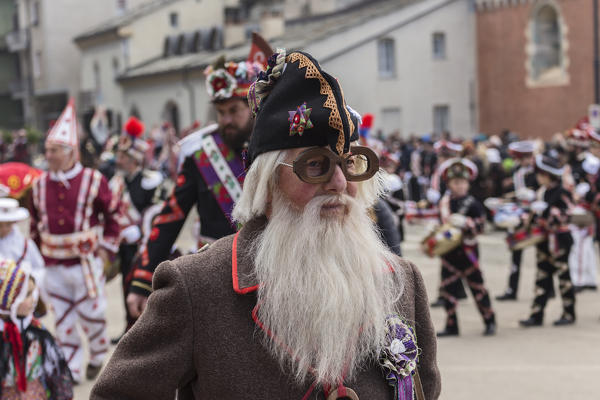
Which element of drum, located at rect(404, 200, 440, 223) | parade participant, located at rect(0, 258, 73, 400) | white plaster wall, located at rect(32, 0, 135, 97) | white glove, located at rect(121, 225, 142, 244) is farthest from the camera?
white plaster wall, located at rect(32, 0, 135, 97)

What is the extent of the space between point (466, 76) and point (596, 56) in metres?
7.43

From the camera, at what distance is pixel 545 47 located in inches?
1254

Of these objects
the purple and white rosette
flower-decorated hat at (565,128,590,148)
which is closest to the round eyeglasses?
the purple and white rosette

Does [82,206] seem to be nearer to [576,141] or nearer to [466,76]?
[576,141]

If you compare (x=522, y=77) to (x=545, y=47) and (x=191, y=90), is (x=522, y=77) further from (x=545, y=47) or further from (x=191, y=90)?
(x=191, y=90)

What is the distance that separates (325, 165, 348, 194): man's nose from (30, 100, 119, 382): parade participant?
5067 mm

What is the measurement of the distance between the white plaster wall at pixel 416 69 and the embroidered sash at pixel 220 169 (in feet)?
82.5

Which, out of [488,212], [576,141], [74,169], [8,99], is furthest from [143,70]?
[74,169]

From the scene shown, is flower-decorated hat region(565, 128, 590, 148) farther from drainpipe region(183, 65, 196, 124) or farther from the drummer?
drainpipe region(183, 65, 196, 124)

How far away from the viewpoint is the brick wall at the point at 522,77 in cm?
3006

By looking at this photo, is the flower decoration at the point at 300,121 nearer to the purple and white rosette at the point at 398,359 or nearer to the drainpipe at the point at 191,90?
the purple and white rosette at the point at 398,359

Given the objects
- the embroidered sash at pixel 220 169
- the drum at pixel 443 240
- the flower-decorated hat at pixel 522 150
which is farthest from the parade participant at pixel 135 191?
the flower-decorated hat at pixel 522 150

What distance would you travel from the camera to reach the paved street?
688 centimetres

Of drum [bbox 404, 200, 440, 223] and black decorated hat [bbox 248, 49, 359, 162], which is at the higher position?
black decorated hat [bbox 248, 49, 359, 162]
